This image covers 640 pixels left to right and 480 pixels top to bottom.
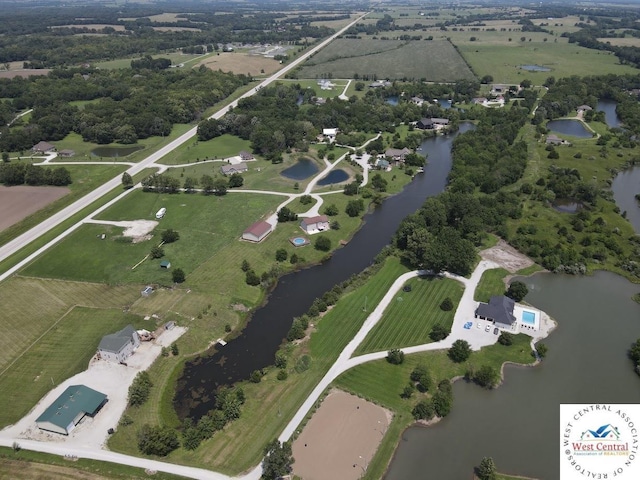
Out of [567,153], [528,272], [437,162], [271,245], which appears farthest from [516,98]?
[271,245]

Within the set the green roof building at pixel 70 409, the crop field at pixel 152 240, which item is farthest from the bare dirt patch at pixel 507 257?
the green roof building at pixel 70 409

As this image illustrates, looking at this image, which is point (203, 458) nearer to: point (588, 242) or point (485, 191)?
point (588, 242)

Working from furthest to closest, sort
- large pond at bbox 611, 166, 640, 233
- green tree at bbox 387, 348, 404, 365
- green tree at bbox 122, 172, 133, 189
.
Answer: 1. green tree at bbox 122, 172, 133, 189
2. large pond at bbox 611, 166, 640, 233
3. green tree at bbox 387, 348, 404, 365

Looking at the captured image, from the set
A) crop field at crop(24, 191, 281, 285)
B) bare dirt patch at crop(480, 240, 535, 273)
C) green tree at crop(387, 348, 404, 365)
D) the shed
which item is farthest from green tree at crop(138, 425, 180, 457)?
bare dirt patch at crop(480, 240, 535, 273)

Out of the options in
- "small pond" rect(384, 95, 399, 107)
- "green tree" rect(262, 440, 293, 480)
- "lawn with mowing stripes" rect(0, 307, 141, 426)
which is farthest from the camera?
"small pond" rect(384, 95, 399, 107)

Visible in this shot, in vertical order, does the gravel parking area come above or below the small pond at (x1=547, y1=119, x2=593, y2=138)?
below

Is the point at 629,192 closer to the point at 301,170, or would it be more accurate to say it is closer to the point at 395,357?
the point at 301,170

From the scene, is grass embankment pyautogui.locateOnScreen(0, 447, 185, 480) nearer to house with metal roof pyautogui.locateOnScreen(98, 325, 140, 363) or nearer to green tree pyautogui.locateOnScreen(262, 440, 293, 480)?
green tree pyautogui.locateOnScreen(262, 440, 293, 480)
